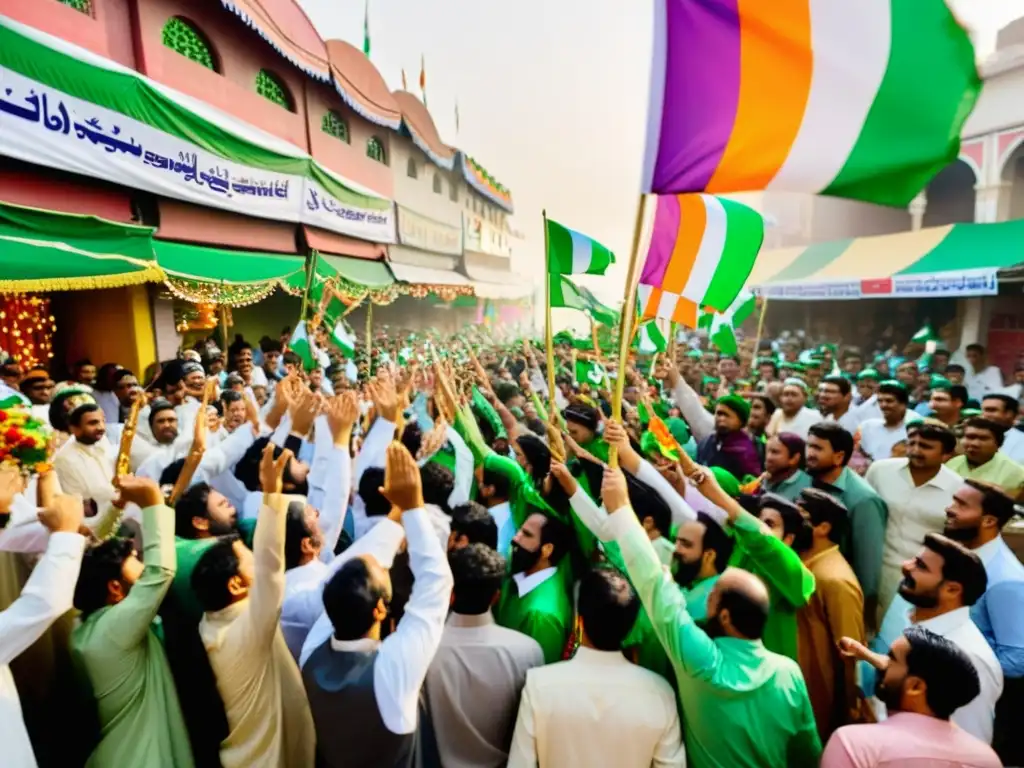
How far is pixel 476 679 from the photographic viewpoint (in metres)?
1.95

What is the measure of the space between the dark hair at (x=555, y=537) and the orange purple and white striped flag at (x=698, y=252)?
212 centimetres

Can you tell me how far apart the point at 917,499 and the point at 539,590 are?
2.09m

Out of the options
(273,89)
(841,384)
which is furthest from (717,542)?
(273,89)

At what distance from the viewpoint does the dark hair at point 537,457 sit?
12.4 feet

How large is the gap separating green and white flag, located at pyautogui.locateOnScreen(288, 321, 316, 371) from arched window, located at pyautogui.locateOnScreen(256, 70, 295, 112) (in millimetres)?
6496

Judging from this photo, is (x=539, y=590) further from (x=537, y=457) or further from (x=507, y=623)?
(x=537, y=457)

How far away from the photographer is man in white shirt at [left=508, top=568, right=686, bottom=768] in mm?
1739

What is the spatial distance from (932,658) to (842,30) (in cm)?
213

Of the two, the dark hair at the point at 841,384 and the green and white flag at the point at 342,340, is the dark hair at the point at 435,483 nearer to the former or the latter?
the dark hair at the point at 841,384

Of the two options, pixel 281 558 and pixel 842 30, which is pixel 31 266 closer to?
pixel 281 558

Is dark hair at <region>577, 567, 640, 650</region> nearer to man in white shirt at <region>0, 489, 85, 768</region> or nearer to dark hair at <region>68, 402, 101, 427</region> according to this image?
man in white shirt at <region>0, 489, 85, 768</region>

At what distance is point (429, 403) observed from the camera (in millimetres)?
5906

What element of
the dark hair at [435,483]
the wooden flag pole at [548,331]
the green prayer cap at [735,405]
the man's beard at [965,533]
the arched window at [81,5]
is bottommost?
the man's beard at [965,533]

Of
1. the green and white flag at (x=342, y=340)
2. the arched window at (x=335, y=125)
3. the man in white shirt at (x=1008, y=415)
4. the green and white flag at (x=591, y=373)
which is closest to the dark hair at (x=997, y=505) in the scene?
the man in white shirt at (x=1008, y=415)
